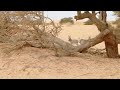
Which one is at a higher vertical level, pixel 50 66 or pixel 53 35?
pixel 53 35

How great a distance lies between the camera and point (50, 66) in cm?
572

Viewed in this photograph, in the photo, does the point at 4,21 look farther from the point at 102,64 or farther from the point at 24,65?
the point at 102,64

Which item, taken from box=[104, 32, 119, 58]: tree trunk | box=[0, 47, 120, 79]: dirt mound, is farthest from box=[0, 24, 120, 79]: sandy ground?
box=[104, 32, 119, 58]: tree trunk

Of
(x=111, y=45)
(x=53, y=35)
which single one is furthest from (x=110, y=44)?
(x=53, y=35)

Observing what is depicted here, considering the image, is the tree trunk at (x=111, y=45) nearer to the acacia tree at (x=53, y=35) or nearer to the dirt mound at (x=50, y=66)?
the acacia tree at (x=53, y=35)

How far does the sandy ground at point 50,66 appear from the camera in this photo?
17.0ft

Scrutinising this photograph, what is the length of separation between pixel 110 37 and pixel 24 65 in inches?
92.0

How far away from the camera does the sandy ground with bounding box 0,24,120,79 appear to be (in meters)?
5.20

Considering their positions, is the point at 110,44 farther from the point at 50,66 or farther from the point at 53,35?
the point at 50,66
